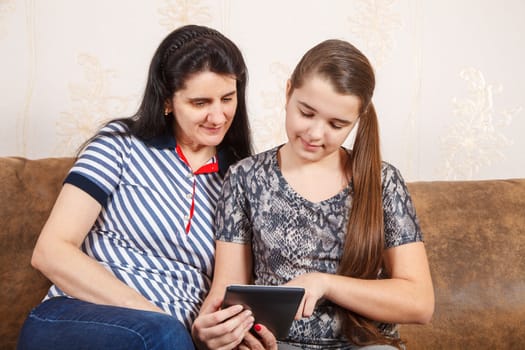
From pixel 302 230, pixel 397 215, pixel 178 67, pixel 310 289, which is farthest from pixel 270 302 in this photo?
pixel 178 67

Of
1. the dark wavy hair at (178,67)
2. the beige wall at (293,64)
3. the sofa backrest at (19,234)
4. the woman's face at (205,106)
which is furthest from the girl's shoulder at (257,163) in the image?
the beige wall at (293,64)

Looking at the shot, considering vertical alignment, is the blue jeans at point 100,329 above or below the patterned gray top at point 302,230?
below

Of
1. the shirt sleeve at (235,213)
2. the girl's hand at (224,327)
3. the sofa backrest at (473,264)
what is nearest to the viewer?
the girl's hand at (224,327)

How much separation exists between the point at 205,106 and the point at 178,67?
114mm

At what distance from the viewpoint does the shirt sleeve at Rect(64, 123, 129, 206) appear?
1.61 m

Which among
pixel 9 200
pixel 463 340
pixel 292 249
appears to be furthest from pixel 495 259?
pixel 9 200

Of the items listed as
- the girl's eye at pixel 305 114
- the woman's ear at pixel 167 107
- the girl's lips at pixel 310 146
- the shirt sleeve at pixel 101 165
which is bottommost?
the shirt sleeve at pixel 101 165

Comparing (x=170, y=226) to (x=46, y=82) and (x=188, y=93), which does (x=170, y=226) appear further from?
(x=46, y=82)

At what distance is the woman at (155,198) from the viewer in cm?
155

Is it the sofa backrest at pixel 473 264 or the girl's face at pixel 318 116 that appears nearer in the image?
the girl's face at pixel 318 116

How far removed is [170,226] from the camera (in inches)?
66.1

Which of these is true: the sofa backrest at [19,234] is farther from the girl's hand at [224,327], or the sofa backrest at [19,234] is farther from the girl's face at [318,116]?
the girl's face at [318,116]

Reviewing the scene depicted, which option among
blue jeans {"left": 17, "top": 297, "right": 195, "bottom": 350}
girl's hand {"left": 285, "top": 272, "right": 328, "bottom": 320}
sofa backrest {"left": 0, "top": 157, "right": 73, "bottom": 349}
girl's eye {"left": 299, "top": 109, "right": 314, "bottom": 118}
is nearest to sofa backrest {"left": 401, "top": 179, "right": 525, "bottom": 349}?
girl's hand {"left": 285, "top": 272, "right": 328, "bottom": 320}

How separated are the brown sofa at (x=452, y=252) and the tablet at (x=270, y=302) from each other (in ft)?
2.19
